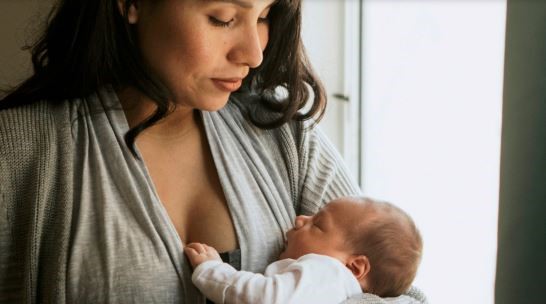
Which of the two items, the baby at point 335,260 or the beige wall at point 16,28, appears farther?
the beige wall at point 16,28

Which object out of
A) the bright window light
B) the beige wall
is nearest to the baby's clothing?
the bright window light

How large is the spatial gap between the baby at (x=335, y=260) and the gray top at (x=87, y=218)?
7 centimetres

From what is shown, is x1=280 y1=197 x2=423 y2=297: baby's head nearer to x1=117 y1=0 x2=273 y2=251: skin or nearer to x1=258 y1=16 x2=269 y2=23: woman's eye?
x1=117 y1=0 x2=273 y2=251: skin

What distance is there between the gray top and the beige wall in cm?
45

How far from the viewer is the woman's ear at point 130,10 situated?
1.26 metres

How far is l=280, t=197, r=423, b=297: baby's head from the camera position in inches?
Result: 48.8

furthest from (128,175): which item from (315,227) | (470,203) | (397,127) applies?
(397,127)

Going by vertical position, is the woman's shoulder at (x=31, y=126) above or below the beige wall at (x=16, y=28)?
below

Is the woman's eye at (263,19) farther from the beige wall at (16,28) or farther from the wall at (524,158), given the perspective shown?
the beige wall at (16,28)

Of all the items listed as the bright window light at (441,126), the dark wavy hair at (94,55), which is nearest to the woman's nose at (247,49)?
the dark wavy hair at (94,55)

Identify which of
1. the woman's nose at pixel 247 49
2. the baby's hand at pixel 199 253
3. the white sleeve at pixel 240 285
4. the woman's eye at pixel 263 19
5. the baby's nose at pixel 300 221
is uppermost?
the woman's eye at pixel 263 19

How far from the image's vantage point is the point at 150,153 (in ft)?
4.39

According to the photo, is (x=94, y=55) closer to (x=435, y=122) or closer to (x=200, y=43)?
(x=200, y=43)

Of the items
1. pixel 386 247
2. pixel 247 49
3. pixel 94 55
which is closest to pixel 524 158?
pixel 386 247
